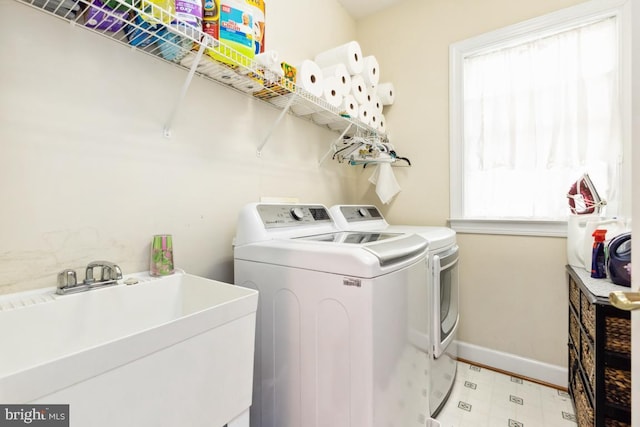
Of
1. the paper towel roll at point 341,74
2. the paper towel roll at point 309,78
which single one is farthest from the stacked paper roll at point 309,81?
the paper towel roll at point 341,74

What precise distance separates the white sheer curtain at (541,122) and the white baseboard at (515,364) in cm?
102

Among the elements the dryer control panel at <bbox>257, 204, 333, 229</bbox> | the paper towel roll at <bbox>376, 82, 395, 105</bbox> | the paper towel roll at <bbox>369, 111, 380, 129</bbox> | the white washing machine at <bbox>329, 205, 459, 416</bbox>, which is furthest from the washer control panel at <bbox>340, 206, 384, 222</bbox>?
the paper towel roll at <bbox>376, 82, 395, 105</bbox>

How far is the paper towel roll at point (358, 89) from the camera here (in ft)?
7.07

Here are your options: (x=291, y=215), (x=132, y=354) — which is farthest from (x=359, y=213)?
(x=132, y=354)

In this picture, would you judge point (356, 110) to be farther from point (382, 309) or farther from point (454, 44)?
point (382, 309)

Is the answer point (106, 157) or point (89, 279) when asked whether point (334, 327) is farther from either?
point (106, 157)

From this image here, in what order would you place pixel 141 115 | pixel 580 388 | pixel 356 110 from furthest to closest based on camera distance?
pixel 356 110
pixel 580 388
pixel 141 115

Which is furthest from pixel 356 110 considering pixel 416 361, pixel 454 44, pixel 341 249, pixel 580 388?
pixel 580 388

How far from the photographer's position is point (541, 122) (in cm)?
204

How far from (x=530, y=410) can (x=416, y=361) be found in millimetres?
1085

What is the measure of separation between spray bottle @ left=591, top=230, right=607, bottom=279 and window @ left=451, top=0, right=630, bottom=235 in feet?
1.43

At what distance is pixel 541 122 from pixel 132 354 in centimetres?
258

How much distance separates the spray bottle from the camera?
4.94 feet

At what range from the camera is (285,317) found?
125 cm
